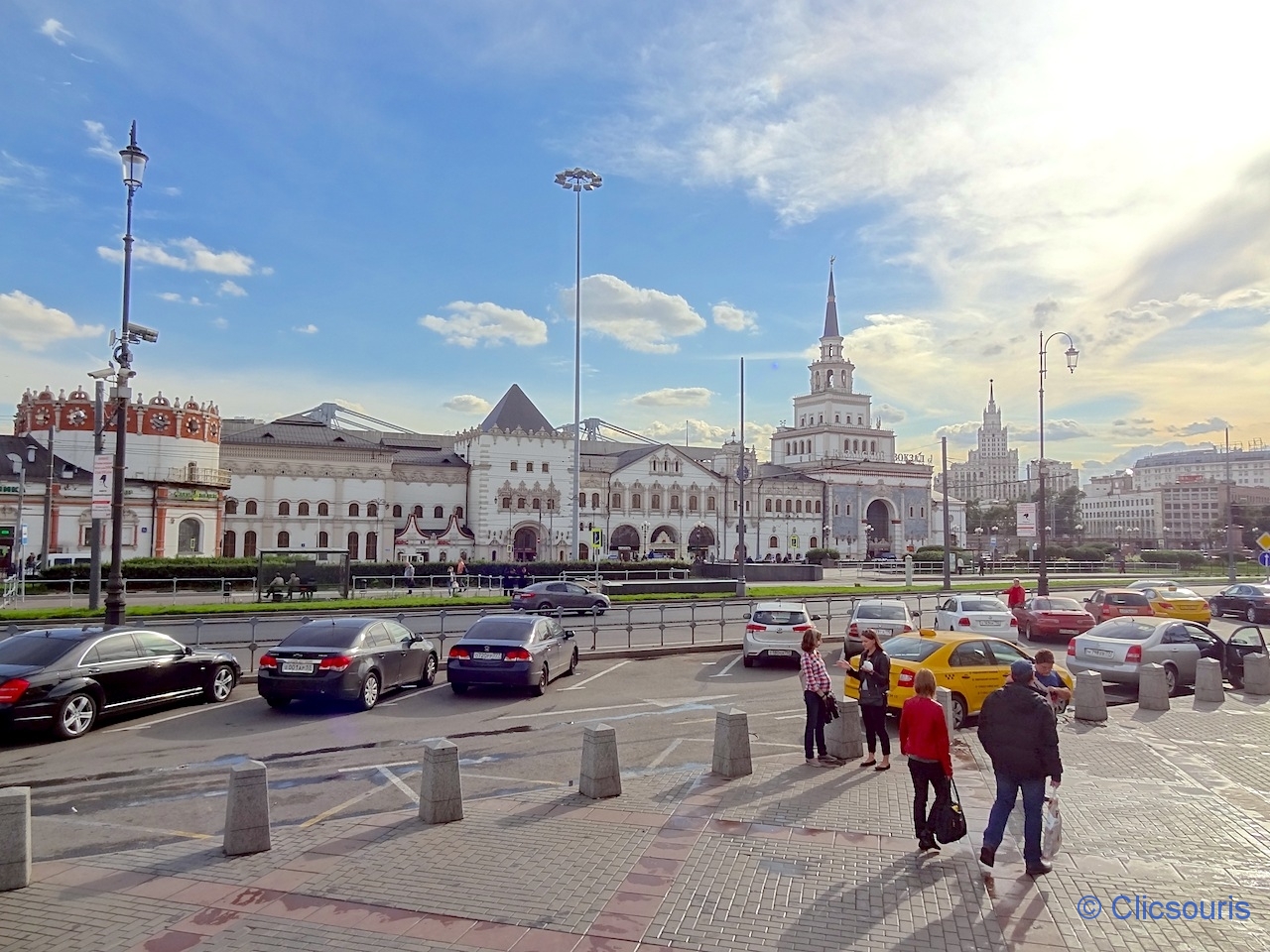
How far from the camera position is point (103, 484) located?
1894 centimetres

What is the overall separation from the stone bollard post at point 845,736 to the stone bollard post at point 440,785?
189 inches

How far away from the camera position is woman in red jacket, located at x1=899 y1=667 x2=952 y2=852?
713 cm

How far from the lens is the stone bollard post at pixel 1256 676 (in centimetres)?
1662

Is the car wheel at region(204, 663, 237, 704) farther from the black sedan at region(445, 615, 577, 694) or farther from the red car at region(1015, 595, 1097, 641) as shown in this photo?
the red car at region(1015, 595, 1097, 641)

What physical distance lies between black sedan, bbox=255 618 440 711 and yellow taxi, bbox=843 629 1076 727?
24.8 feet

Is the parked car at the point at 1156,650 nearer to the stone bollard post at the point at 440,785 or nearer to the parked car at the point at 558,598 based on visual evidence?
the stone bollard post at the point at 440,785

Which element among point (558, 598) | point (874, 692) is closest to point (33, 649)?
point (874, 692)

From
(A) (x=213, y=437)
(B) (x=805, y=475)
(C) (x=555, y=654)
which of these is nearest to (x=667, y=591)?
(C) (x=555, y=654)

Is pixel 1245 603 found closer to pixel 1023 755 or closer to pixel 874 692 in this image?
pixel 874 692

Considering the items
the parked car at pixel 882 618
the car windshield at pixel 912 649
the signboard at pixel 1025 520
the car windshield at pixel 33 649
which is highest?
the signboard at pixel 1025 520

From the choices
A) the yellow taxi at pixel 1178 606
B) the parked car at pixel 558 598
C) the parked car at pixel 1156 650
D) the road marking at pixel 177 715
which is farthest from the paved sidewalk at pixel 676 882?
→ the parked car at pixel 558 598

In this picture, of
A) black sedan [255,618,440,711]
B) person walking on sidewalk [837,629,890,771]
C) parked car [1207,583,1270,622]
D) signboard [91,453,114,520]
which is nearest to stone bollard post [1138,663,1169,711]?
person walking on sidewalk [837,629,890,771]

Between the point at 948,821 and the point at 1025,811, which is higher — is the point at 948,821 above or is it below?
below

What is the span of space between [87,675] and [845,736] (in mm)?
10119
